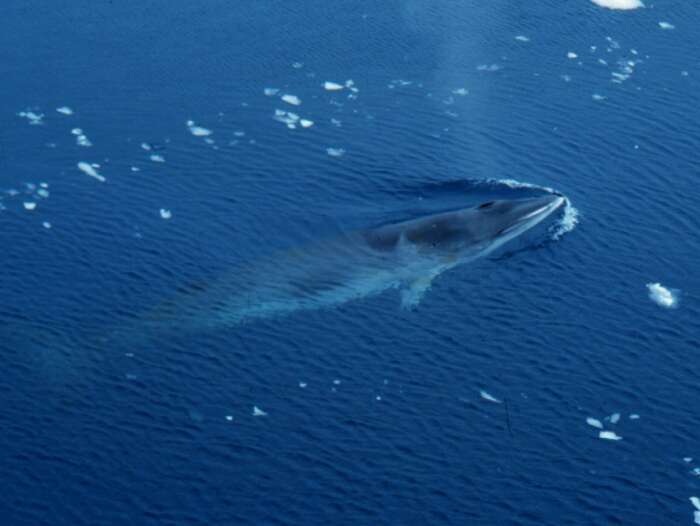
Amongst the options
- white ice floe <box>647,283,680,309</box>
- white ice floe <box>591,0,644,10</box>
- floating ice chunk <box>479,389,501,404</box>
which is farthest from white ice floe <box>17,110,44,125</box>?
white ice floe <box>591,0,644,10</box>

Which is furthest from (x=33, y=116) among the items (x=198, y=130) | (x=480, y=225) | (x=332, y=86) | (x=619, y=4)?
(x=619, y=4)

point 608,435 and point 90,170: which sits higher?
point 608,435

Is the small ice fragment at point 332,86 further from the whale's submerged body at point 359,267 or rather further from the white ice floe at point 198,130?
the whale's submerged body at point 359,267

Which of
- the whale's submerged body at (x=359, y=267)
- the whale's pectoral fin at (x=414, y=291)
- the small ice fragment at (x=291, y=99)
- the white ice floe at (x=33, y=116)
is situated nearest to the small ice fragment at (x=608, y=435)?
the whale's pectoral fin at (x=414, y=291)

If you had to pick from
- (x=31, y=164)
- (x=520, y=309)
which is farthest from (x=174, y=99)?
(x=520, y=309)

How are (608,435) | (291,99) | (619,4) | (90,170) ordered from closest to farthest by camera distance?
1. (608,435)
2. (90,170)
3. (291,99)
4. (619,4)

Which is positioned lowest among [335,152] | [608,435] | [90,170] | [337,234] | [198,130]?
[90,170]

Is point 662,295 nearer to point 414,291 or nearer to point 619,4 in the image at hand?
point 414,291
